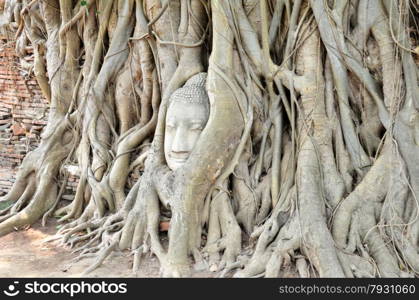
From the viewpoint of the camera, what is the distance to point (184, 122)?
12.5 feet

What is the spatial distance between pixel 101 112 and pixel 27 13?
1.70 meters

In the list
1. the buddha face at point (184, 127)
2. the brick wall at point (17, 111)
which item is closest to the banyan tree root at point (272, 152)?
the buddha face at point (184, 127)

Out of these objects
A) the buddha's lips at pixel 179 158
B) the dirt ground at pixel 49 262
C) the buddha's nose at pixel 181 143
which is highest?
the buddha's nose at pixel 181 143

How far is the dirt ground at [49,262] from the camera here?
350 centimetres

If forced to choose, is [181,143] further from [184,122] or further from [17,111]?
[17,111]

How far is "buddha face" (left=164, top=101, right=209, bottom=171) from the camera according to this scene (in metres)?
3.80

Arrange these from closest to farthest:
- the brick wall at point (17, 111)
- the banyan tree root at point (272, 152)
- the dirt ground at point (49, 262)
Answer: the banyan tree root at point (272, 152)
the dirt ground at point (49, 262)
the brick wall at point (17, 111)

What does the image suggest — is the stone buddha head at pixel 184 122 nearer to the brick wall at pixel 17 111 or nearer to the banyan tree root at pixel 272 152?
the banyan tree root at pixel 272 152

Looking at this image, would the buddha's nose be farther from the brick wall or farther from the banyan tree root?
the brick wall

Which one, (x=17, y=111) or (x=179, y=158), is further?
(x=17, y=111)

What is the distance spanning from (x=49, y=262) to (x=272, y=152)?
1.95m

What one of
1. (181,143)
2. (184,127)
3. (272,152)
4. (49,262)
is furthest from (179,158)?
(49,262)

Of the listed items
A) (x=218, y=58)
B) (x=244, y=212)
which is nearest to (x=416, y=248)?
(x=244, y=212)

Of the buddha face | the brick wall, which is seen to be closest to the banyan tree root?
the buddha face
